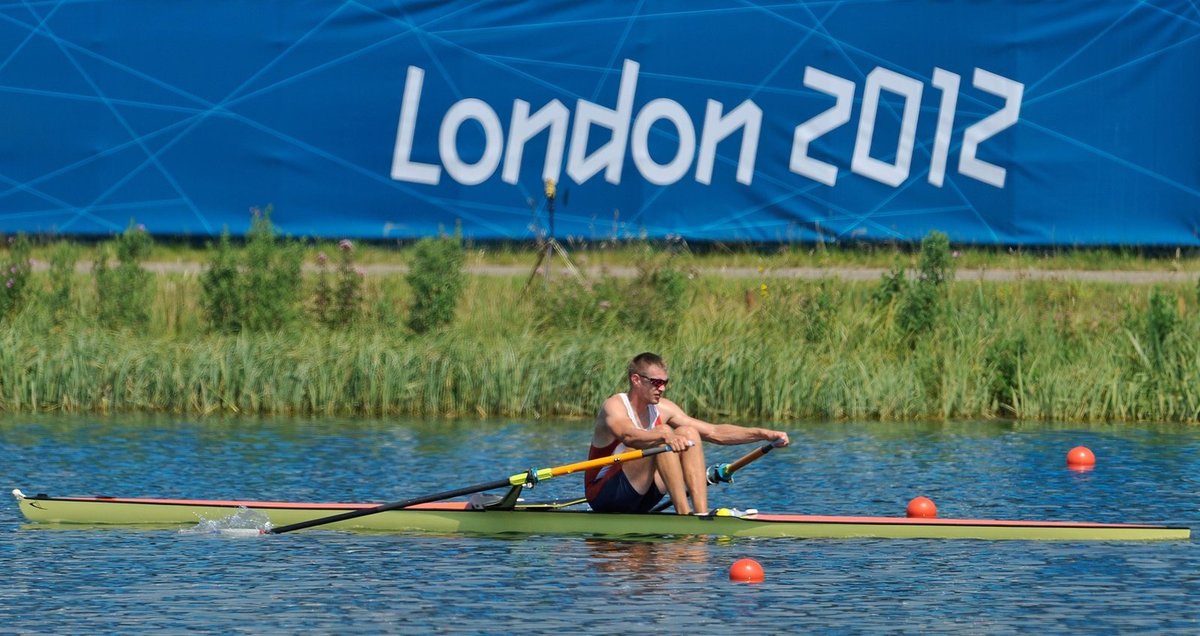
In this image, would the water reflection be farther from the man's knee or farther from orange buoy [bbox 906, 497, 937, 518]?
orange buoy [bbox 906, 497, 937, 518]

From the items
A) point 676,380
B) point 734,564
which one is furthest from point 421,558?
point 676,380

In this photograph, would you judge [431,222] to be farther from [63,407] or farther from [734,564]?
[734,564]

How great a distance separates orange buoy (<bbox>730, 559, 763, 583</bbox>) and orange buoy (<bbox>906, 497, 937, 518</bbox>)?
3072mm

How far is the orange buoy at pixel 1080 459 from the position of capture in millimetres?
19703

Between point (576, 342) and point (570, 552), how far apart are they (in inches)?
333

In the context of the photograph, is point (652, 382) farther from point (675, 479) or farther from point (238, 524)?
point (238, 524)

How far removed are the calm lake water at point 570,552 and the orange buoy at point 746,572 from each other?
0.40 ft

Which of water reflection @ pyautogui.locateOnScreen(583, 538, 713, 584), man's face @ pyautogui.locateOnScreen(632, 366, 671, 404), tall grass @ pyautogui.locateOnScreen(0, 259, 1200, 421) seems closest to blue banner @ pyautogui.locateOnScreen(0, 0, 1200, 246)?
tall grass @ pyautogui.locateOnScreen(0, 259, 1200, 421)

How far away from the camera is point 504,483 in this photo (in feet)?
52.5

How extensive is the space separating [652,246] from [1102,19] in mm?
7172

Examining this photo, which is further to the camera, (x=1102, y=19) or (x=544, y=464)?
(x=1102, y=19)

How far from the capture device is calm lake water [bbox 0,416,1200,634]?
42.8 ft

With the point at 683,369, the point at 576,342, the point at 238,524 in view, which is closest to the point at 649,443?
the point at 238,524

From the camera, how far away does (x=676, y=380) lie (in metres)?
23.3
